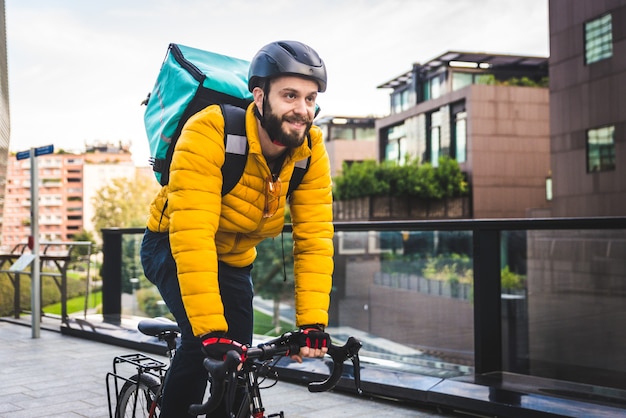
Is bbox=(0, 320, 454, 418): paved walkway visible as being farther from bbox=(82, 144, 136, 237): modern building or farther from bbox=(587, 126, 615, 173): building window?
bbox=(82, 144, 136, 237): modern building

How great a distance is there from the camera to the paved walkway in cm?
507

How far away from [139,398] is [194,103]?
1.36 metres

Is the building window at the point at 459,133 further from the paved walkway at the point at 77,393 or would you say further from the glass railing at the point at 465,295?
the paved walkway at the point at 77,393

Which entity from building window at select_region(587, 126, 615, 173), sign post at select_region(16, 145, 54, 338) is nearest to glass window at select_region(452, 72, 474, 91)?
building window at select_region(587, 126, 615, 173)

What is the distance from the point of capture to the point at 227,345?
2186 mm

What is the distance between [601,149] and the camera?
32.0m

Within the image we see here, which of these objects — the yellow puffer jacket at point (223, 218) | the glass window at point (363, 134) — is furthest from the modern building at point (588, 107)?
the glass window at point (363, 134)

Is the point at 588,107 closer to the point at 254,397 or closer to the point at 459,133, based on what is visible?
the point at 459,133

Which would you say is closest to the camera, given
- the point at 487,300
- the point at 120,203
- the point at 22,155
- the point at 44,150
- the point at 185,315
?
the point at 185,315

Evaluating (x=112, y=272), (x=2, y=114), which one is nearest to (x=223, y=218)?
(x=2, y=114)

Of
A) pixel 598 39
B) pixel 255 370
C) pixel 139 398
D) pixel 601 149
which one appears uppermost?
pixel 598 39

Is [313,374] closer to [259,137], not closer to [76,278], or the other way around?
[259,137]

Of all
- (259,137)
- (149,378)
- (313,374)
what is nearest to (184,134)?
(259,137)

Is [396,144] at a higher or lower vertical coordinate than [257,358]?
higher
